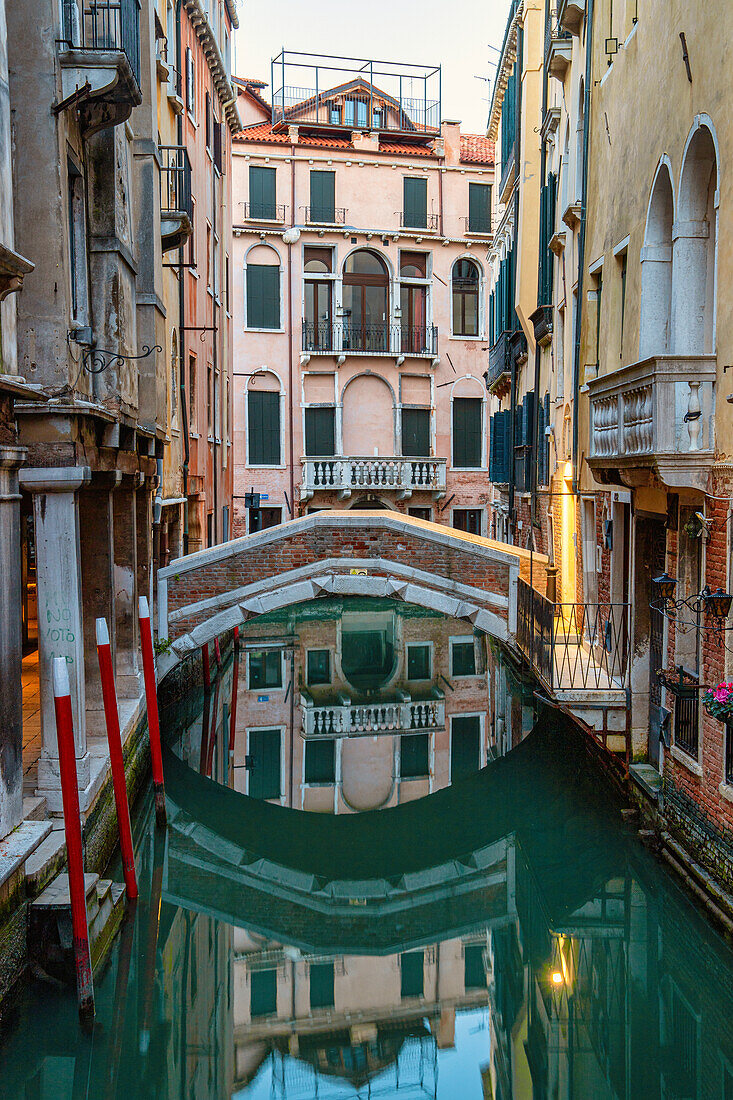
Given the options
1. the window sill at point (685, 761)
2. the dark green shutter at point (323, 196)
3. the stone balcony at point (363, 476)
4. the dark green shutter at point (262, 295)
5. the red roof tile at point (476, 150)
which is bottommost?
the window sill at point (685, 761)

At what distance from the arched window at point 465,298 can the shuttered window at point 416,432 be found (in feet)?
6.90

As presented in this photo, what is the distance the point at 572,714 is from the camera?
8570 mm

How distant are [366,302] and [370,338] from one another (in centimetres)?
84

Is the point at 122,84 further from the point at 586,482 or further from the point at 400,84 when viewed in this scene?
the point at 400,84

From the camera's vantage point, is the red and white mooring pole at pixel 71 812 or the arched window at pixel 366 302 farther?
the arched window at pixel 366 302

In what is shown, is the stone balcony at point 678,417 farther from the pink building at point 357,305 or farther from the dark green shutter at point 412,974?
the pink building at point 357,305

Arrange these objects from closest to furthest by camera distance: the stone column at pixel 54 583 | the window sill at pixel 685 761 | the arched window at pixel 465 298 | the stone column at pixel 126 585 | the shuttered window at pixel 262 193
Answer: the stone column at pixel 54 583
the window sill at pixel 685 761
the stone column at pixel 126 585
the shuttered window at pixel 262 193
the arched window at pixel 465 298

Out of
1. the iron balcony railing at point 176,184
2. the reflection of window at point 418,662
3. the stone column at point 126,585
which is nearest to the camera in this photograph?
the stone column at point 126,585

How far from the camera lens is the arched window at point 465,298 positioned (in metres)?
23.8

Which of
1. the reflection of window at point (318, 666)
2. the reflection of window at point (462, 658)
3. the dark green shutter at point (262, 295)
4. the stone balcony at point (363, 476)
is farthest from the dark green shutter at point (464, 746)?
the dark green shutter at point (262, 295)

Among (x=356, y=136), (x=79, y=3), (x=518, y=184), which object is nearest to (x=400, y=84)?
(x=356, y=136)

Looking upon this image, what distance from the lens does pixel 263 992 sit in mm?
6617

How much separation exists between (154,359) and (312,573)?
2.79m

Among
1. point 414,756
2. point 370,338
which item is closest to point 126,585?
point 414,756
